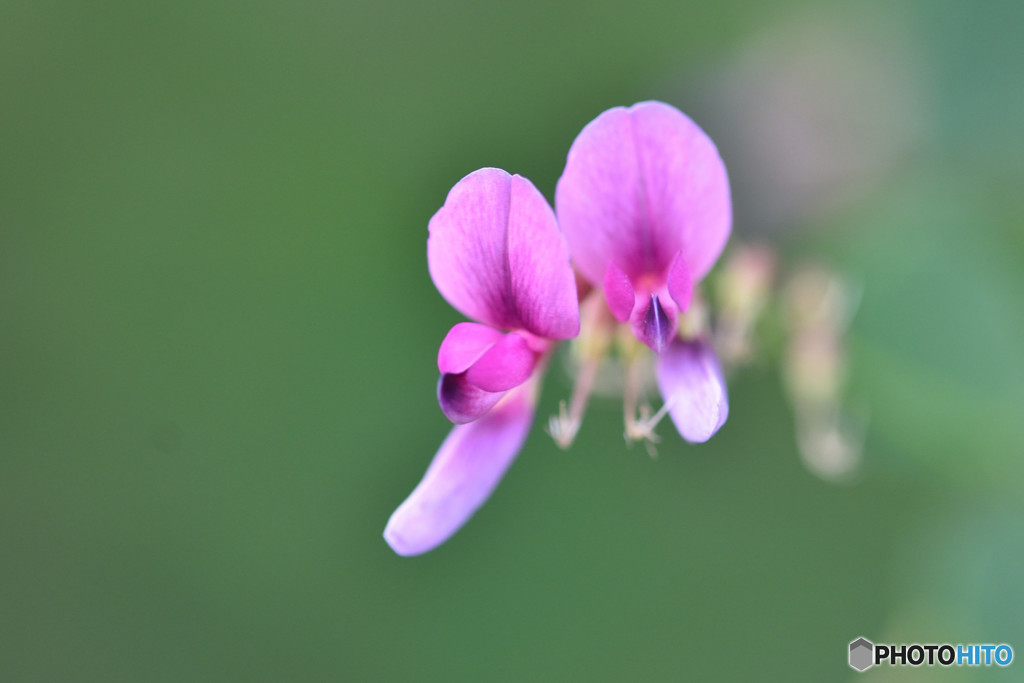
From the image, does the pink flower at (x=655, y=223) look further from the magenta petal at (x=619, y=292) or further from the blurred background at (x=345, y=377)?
the blurred background at (x=345, y=377)

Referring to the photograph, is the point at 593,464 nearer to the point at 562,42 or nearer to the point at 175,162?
the point at 562,42

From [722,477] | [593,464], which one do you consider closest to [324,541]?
[593,464]

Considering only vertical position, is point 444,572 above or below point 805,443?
below

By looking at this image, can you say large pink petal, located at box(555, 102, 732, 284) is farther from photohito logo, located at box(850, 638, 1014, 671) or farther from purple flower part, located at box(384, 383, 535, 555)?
photohito logo, located at box(850, 638, 1014, 671)

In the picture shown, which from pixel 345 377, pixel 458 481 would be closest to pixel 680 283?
pixel 458 481

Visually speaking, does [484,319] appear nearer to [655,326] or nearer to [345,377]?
[655,326]

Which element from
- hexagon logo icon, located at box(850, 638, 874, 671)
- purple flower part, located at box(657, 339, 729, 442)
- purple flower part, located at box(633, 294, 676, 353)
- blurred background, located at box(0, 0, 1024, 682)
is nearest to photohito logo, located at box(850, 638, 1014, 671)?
hexagon logo icon, located at box(850, 638, 874, 671)
